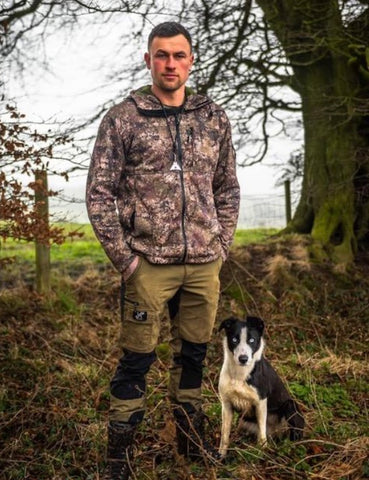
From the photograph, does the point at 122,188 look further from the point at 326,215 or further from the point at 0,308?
the point at 326,215

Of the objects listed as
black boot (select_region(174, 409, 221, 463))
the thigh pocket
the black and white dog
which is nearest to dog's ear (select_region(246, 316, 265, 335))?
the black and white dog

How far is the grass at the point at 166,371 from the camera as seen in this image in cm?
407

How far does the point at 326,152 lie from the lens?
1141 centimetres

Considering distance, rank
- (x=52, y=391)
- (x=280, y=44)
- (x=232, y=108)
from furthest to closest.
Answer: (x=232, y=108) < (x=280, y=44) < (x=52, y=391)

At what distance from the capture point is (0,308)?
23.9 feet

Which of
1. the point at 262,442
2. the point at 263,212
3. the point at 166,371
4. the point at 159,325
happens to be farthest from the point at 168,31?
the point at 263,212

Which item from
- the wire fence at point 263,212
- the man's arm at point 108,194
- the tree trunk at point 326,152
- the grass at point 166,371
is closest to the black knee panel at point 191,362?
the grass at point 166,371

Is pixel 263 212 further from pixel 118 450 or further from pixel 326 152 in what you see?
pixel 118 450

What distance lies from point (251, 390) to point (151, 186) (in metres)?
1.59

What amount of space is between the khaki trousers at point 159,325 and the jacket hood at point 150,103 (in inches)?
36.4

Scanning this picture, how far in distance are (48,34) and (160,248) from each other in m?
6.32

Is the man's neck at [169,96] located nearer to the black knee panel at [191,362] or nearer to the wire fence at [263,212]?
the black knee panel at [191,362]

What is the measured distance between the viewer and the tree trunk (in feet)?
33.9

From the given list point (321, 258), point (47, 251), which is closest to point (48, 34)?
A: point (47, 251)
